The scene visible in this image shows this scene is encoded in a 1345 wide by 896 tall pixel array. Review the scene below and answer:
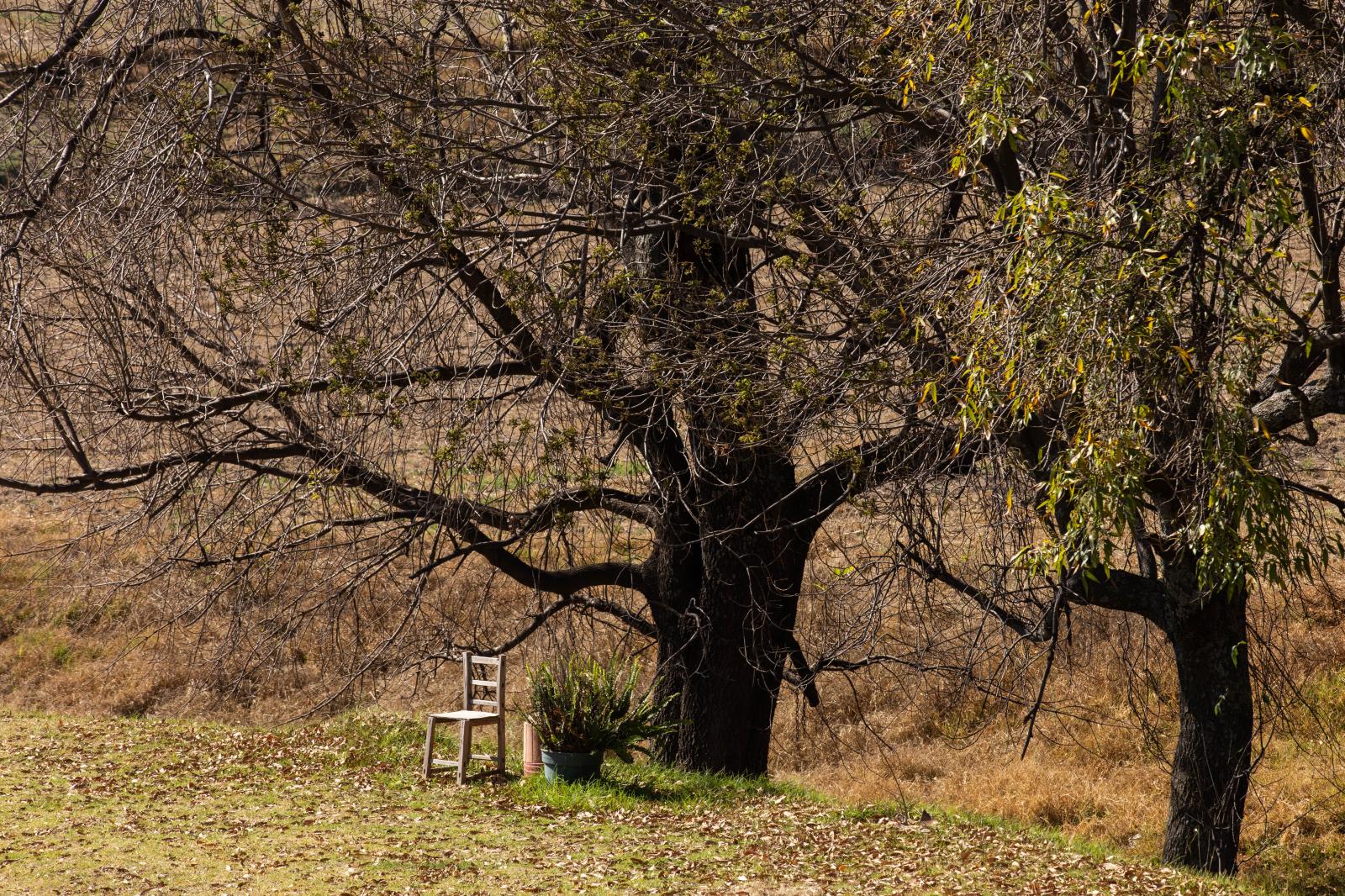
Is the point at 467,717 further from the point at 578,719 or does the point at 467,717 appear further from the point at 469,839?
the point at 469,839

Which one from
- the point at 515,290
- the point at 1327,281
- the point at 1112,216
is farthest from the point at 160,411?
the point at 1327,281

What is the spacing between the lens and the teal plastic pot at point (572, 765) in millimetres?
9523

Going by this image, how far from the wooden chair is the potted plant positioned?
1.28 feet

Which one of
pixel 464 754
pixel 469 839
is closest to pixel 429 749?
pixel 464 754

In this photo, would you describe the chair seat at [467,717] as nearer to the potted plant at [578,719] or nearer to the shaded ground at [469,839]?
the potted plant at [578,719]

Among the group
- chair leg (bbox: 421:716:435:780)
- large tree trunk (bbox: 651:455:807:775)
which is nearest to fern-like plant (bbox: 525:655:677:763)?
large tree trunk (bbox: 651:455:807:775)

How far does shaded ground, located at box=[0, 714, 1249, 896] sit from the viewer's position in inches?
283

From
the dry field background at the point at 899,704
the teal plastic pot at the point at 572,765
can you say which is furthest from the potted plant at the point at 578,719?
the dry field background at the point at 899,704

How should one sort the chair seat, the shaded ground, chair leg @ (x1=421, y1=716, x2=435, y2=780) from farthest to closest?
1. chair leg @ (x1=421, y1=716, x2=435, y2=780)
2. the chair seat
3. the shaded ground

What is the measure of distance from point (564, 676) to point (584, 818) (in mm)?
1277

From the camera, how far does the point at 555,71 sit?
26.3ft

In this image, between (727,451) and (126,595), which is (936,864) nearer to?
(727,451)

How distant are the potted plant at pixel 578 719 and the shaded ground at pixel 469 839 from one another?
0.22 m

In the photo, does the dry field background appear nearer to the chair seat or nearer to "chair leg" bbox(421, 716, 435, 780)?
"chair leg" bbox(421, 716, 435, 780)
